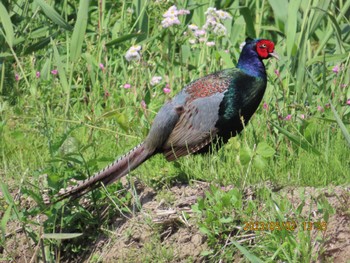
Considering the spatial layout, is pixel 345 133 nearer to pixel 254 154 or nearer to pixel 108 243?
pixel 254 154

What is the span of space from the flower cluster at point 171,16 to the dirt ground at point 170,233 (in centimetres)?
149

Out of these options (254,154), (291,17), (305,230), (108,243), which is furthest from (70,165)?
(291,17)

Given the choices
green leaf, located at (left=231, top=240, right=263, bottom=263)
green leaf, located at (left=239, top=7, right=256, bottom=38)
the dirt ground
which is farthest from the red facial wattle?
green leaf, located at (left=231, top=240, right=263, bottom=263)

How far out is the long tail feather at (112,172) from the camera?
16.9ft

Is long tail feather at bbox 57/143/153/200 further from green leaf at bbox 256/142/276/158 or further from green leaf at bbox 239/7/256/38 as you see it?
green leaf at bbox 239/7/256/38

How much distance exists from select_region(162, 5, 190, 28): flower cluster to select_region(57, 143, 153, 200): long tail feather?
3.69 ft

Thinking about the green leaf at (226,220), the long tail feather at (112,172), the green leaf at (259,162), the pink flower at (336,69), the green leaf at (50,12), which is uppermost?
the green leaf at (50,12)

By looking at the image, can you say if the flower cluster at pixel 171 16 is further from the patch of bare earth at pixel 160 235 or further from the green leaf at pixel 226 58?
the patch of bare earth at pixel 160 235

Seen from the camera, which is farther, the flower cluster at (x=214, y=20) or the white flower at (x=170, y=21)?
the flower cluster at (x=214, y=20)

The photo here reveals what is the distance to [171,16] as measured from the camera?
254 inches

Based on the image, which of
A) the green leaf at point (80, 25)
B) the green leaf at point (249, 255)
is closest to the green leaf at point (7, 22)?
the green leaf at point (80, 25)

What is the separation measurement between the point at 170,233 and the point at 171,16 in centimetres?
199

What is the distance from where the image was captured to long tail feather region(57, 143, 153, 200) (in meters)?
5.15

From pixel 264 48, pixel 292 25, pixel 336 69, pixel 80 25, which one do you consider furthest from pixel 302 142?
pixel 80 25
